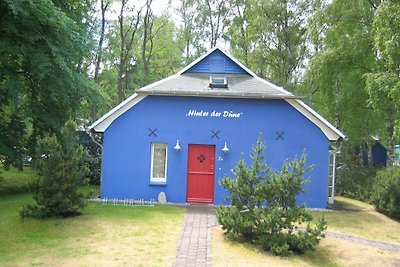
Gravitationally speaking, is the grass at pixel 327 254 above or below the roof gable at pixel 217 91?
below

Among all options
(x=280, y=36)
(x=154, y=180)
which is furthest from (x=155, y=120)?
(x=280, y=36)

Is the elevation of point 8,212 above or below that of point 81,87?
below

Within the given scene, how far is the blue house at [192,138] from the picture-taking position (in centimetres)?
1620

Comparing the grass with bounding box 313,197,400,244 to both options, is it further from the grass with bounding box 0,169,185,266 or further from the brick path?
the grass with bounding box 0,169,185,266

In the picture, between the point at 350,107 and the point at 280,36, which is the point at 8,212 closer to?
the point at 350,107

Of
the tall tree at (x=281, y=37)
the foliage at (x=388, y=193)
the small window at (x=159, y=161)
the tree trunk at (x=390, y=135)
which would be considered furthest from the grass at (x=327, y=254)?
the tall tree at (x=281, y=37)

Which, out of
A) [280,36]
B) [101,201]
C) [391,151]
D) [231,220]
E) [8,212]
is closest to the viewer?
[231,220]

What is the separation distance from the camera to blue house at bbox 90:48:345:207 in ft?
53.2

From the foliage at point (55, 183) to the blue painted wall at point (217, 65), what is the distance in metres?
7.71

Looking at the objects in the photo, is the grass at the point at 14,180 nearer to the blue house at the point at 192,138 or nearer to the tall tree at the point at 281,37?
the blue house at the point at 192,138

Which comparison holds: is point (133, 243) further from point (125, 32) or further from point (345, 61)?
point (125, 32)

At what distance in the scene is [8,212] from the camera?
13.2 meters

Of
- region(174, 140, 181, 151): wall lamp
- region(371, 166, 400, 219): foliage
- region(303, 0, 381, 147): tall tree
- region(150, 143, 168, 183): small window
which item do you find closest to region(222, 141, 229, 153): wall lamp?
region(174, 140, 181, 151): wall lamp

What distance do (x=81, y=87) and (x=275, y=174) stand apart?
9.85 metres
